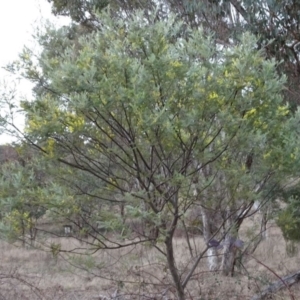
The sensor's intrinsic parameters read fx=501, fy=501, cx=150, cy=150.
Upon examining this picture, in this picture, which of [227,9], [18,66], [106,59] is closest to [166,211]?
[106,59]

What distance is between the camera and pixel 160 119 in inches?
143

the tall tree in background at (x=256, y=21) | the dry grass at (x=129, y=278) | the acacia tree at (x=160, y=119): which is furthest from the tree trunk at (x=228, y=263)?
the acacia tree at (x=160, y=119)

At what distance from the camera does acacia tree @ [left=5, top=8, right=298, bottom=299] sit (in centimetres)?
375

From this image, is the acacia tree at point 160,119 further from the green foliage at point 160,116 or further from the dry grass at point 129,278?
the dry grass at point 129,278

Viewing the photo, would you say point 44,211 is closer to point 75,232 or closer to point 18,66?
point 75,232

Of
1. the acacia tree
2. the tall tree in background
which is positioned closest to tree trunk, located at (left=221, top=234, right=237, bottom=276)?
the tall tree in background

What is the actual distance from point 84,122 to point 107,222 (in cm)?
93

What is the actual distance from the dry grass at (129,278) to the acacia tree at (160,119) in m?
0.86

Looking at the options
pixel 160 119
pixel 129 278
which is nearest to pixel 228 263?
pixel 129 278

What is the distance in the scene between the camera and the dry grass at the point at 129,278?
541 centimetres

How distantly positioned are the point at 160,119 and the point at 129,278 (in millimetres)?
3342

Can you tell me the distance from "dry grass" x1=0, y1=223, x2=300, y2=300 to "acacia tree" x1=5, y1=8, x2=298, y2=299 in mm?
864

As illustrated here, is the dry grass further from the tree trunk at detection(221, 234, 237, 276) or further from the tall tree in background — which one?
the tall tree in background

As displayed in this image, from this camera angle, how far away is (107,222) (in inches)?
168
